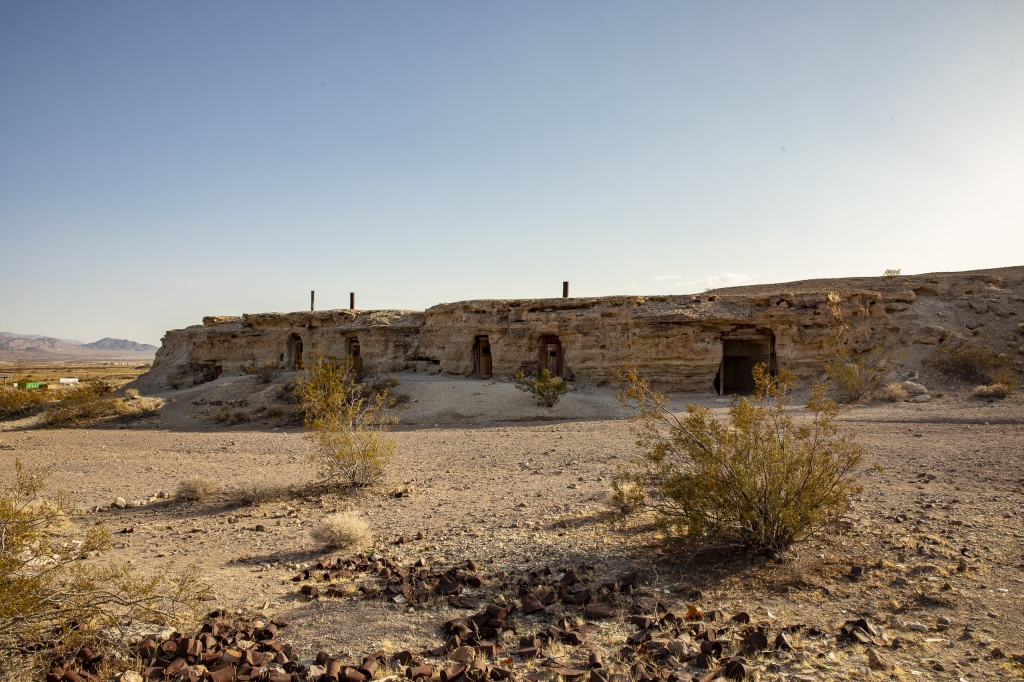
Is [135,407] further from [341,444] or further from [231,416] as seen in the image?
[341,444]

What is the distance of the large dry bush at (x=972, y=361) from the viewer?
52.5ft

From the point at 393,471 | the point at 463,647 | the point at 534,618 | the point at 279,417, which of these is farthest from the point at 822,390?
the point at 279,417

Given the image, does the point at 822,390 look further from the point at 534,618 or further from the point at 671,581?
the point at 534,618

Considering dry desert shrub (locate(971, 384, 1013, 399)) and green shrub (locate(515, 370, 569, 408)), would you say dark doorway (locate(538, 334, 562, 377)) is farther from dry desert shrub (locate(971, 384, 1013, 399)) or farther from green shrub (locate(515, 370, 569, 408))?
dry desert shrub (locate(971, 384, 1013, 399))

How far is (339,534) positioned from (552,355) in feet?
49.7

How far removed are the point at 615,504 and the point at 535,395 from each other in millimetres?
9931

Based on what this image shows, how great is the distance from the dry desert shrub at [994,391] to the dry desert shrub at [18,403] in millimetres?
26487

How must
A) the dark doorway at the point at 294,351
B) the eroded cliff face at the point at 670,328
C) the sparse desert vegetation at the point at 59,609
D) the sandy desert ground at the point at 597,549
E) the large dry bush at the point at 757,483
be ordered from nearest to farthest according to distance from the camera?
the sparse desert vegetation at the point at 59,609, the sandy desert ground at the point at 597,549, the large dry bush at the point at 757,483, the eroded cliff face at the point at 670,328, the dark doorway at the point at 294,351

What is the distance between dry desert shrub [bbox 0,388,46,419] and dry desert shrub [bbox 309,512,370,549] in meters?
17.8

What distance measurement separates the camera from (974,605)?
4.13 m

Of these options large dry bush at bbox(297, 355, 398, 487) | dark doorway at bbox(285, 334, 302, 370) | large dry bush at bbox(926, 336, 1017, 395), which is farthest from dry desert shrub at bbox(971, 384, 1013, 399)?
dark doorway at bbox(285, 334, 302, 370)

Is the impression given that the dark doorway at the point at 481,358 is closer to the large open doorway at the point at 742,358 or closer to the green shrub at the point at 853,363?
the large open doorway at the point at 742,358

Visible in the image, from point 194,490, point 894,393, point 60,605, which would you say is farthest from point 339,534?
point 894,393

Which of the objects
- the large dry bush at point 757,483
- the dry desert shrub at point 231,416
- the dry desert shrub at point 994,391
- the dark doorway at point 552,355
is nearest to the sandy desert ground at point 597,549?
the large dry bush at point 757,483
